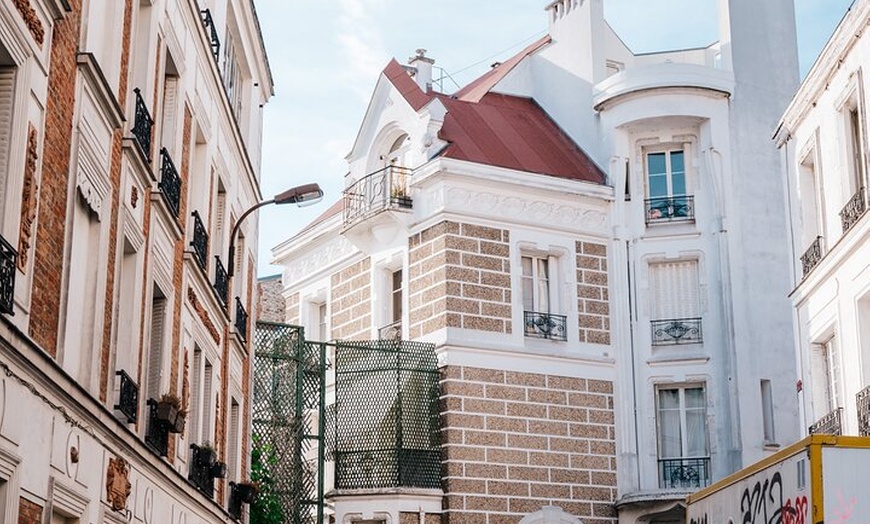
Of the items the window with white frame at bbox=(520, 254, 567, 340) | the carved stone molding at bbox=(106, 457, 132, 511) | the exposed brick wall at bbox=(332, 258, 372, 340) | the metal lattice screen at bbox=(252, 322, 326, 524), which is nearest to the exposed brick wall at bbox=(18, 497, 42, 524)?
the carved stone molding at bbox=(106, 457, 132, 511)

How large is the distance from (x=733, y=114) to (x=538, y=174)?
5443 mm

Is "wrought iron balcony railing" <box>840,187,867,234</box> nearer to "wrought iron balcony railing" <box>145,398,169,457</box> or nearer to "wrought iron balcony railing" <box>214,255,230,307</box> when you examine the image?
"wrought iron balcony railing" <box>214,255,230,307</box>

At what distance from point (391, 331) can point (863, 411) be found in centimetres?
1578

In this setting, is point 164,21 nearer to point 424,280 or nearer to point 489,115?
point 424,280

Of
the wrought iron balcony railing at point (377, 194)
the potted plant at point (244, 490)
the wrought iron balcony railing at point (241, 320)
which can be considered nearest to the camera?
the potted plant at point (244, 490)

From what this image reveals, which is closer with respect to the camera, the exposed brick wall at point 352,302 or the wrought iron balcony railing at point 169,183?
the wrought iron balcony railing at point 169,183

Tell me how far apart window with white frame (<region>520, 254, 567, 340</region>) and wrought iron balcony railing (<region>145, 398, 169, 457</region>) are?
56.7ft

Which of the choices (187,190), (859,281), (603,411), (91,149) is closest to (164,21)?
(187,190)

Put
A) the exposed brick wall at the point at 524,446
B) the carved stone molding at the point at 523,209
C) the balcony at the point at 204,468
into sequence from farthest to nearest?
the carved stone molding at the point at 523,209, the exposed brick wall at the point at 524,446, the balcony at the point at 204,468

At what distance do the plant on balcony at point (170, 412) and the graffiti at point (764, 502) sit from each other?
648cm

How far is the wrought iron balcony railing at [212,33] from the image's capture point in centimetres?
2084

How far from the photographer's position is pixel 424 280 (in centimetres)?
3291

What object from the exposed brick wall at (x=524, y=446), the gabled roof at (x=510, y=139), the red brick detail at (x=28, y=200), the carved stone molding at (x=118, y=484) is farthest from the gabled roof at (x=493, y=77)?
the red brick detail at (x=28, y=200)

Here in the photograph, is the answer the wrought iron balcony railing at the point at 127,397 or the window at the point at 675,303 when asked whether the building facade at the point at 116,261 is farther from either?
the window at the point at 675,303
